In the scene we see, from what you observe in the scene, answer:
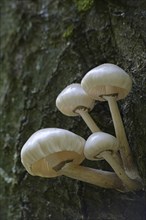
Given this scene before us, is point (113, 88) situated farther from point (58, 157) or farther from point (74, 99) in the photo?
point (58, 157)

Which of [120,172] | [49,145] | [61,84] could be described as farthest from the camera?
[61,84]


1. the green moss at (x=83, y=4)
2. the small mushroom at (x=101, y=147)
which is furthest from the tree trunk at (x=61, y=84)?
the small mushroom at (x=101, y=147)

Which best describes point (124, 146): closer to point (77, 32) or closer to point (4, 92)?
point (77, 32)

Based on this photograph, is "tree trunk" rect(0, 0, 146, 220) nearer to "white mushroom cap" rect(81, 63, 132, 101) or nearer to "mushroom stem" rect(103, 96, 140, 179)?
"mushroom stem" rect(103, 96, 140, 179)

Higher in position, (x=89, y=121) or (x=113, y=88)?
(x=113, y=88)

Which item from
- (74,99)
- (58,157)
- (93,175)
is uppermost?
(74,99)

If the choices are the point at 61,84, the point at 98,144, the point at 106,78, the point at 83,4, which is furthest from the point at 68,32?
the point at 98,144

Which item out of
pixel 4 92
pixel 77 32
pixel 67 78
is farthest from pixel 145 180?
pixel 4 92
